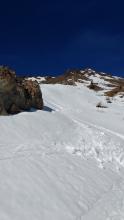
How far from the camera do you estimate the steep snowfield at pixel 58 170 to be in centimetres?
1080

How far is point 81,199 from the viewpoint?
12203mm

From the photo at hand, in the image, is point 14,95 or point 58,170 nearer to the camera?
point 58,170

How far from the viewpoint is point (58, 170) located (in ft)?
45.3

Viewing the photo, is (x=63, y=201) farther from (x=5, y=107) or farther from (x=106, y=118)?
(x=106, y=118)

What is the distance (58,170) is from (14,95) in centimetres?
914

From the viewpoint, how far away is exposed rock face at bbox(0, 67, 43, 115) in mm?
20594

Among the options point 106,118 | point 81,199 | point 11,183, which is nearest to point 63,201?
point 81,199

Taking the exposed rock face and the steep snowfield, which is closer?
the steep snowfield

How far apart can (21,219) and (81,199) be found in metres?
3.16

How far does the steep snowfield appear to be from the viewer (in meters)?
10.8

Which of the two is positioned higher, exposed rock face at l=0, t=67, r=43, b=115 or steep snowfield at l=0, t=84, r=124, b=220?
exposed rock face at l=0, t=67, r=43, b=115

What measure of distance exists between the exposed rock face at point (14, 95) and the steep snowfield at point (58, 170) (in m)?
0.99

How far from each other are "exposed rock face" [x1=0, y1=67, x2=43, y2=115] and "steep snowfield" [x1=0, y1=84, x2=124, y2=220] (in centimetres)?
99

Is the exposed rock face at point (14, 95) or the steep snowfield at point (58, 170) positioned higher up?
the exposed rock face at point (14, 95)
